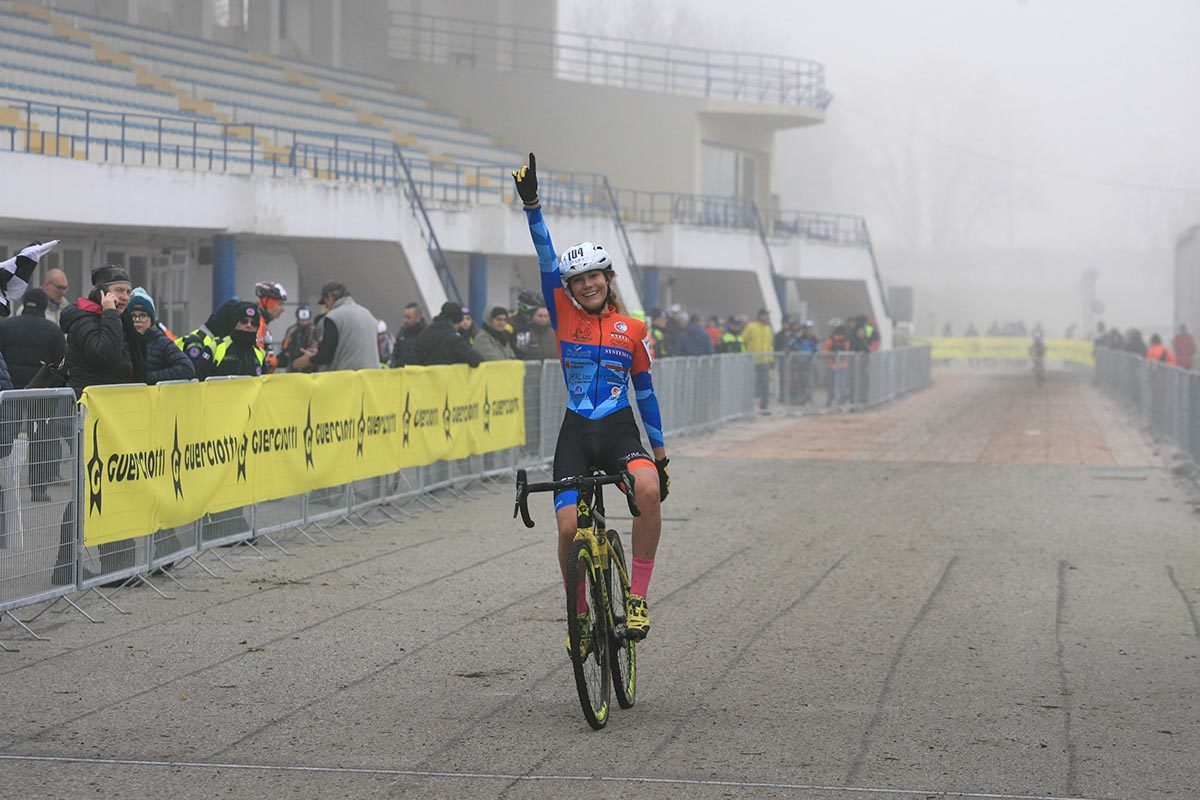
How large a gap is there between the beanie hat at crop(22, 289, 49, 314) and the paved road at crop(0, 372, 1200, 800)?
3.25m

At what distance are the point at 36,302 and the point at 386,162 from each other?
60.1 ft

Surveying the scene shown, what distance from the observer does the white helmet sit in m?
7.36

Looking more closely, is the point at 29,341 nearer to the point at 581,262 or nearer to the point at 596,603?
the point at 581,262

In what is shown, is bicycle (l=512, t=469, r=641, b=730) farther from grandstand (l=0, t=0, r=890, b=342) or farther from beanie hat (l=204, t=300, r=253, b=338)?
grandstand (l=0, t=0, r=890, b=342)

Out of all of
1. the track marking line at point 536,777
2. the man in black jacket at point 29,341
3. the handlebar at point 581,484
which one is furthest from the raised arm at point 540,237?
the man in black jacket at point 29,341

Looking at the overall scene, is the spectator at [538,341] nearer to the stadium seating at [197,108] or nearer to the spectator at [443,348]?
the spectator at [443,348]

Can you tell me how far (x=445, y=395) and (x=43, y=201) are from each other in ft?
31.1

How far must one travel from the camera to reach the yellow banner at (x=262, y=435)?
9.91 m

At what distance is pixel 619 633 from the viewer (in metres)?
7.06

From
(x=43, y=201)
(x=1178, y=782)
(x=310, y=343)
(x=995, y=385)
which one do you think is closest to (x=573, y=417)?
(x=1178, y=782)

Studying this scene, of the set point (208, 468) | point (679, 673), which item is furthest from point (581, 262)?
point (208, 468)

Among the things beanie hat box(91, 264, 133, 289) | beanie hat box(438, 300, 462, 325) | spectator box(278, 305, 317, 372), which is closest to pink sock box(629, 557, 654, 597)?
beanie hat box(91, 264, 133, 289)

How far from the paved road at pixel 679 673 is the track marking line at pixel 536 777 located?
0.02 m

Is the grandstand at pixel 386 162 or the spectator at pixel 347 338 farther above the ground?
the grandstand at pixel 386 162
